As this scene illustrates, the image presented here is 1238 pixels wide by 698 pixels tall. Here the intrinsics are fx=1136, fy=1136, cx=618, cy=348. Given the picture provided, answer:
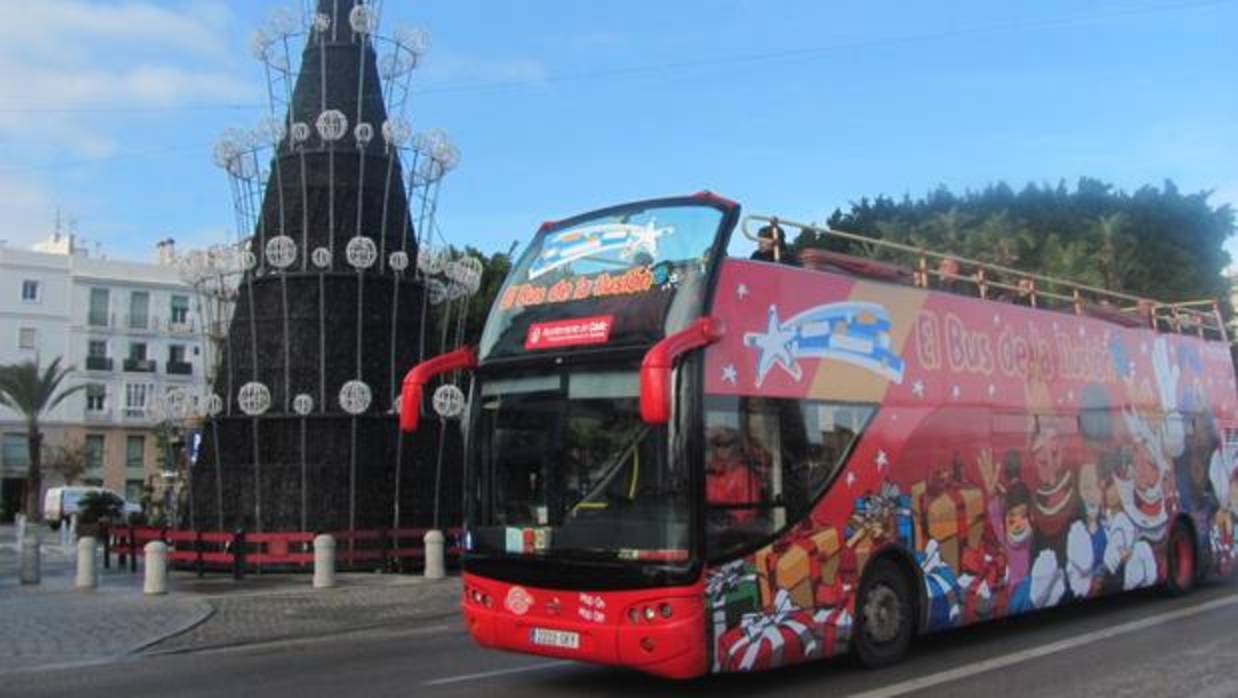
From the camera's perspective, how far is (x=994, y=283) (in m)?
11.9

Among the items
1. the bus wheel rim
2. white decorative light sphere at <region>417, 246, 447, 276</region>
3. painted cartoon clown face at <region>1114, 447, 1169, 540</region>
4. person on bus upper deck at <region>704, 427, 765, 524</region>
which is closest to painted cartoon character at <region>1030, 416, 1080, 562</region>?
painted cartoon clown face at <region>1114, 447, 1169, 540</region>

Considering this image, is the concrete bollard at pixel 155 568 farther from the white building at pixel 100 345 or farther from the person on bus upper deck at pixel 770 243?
the white building at pixel 100 345

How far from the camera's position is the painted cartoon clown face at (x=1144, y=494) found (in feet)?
43.2

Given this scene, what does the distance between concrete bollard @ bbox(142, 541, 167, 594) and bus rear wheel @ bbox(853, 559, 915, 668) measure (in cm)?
1277

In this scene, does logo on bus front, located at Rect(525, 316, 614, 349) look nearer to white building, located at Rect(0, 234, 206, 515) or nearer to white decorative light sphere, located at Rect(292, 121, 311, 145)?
white decorative light sphere, located at Rect(292, 121, 311, 145)

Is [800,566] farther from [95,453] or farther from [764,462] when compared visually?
[95,453]

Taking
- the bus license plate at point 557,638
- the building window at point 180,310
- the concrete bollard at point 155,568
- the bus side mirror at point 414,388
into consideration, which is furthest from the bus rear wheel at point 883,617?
the building window at point 180,310

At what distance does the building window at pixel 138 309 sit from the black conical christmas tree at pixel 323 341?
171ft

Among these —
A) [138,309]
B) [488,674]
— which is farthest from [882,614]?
[138,309]

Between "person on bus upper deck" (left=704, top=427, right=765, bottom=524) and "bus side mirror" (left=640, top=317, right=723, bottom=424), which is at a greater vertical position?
"bus side mirror" (left=640, top=317, right=723, bottom=424)

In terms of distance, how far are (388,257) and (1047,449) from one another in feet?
51.0

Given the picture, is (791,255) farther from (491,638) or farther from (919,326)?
(491,638)

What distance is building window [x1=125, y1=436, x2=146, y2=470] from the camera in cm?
7038

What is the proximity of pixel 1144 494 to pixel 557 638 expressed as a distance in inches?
332
